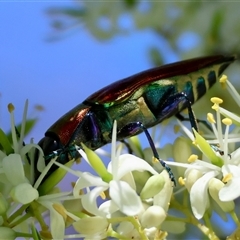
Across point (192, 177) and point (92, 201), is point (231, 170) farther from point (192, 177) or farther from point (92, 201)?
point (92, 201)

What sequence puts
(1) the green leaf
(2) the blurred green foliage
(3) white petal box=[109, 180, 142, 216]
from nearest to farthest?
1. (3) white petal box=[109, 180, 142, 216]
2. (1) the green leaf
3. (2) the blurred green foliage

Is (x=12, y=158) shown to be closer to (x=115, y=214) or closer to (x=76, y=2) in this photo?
(x=115, y=214)

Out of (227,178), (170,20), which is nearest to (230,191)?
(227,178)

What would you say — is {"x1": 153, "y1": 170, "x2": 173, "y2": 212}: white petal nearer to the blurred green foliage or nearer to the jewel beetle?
the jewel beetle

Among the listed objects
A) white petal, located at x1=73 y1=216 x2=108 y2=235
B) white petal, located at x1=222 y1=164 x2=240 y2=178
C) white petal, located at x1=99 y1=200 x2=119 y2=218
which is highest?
white petal, located at x1=99 y1=200 x2=119 y2=218

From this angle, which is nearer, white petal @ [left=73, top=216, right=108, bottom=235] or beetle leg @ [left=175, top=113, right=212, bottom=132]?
white petal @ [left=73, top=216, right=108, bottom=235]

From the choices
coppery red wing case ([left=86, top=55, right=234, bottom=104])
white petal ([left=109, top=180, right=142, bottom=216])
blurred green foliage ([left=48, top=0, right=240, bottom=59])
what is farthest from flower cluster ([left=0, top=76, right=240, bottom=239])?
blurred green foliage ([left=48, top=0, right=240, bottom=59])

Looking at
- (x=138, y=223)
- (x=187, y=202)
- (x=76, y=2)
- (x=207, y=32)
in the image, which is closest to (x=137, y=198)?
(x=138, y=223)
